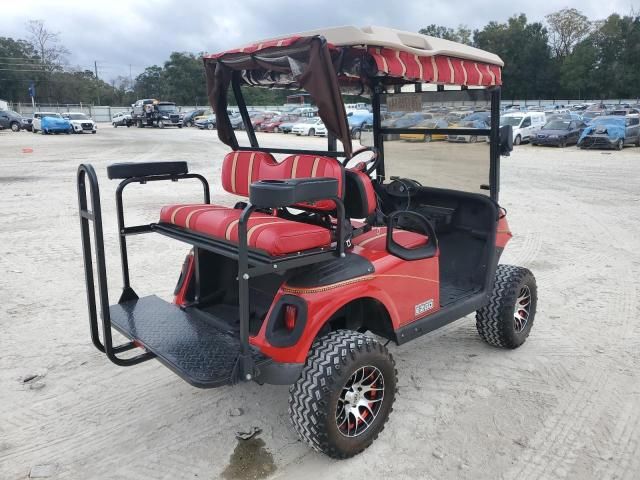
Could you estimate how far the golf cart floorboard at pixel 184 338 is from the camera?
2.58m

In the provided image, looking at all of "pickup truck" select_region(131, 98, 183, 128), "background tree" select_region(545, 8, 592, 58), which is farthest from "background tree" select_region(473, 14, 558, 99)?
"pickup truck" select_region(131, 98, 183, 128)

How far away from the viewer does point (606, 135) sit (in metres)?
19.2

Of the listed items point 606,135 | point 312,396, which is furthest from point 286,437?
point 606,135

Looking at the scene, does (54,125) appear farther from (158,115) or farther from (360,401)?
(360,401)

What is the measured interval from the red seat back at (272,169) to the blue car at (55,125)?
104 ft

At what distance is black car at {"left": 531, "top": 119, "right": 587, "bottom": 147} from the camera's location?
67.5ft

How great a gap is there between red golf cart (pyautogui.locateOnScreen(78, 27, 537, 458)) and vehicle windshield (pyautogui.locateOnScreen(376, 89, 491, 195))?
0.04 feet

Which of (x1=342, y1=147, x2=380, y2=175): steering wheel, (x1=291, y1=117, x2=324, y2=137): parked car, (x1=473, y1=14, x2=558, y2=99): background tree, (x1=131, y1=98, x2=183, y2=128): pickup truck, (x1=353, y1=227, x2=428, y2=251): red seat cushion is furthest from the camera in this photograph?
(x1=473, y1=14, x2=558, y2=99): background tree

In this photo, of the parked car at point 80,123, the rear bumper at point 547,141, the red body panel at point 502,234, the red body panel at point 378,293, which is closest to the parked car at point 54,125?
the parked car at point 80,123

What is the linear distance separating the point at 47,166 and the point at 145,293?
1162 centimetres

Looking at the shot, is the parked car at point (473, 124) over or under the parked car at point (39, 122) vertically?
under

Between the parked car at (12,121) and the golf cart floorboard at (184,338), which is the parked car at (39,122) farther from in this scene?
the golf cart floorboard at (184,338)

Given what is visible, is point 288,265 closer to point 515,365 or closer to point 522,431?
point 522,431

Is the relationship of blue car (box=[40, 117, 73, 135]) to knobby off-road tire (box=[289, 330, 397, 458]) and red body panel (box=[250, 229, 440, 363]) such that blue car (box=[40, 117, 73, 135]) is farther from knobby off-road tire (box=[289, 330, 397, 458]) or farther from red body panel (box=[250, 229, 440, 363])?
knobby off-road tire (box=[289, 330, 397, 458])
